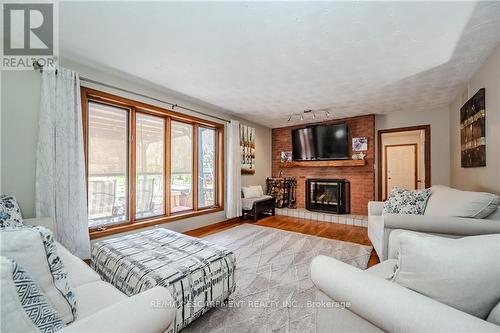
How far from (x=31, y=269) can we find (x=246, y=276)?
71.0 inches

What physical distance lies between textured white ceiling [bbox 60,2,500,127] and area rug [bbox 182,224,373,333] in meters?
2.30

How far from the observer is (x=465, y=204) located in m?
1.90

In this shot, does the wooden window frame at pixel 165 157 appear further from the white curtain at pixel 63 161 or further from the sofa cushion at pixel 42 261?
the sofa cushion at pixel 42 261

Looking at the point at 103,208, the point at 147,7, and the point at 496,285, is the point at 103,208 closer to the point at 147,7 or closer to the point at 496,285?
the point at 147,7

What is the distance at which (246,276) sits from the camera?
7.28ft

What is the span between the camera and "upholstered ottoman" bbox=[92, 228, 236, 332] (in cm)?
137

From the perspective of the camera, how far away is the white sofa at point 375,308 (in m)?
0.62

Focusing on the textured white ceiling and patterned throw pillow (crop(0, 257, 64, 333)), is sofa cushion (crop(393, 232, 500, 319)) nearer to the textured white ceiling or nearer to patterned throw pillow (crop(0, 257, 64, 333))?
patterned throw pillow (crop(0, 257, 64, 333))

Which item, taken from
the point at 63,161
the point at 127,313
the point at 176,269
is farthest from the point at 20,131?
the point at 127,313

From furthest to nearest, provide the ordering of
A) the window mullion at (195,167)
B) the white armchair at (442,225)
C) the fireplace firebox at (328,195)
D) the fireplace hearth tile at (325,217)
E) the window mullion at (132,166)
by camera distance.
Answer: the fireplace firebox at (328,195)
the fireplace hearth tile at (325,217)
the window mullion at (195,167)
the window mullion at (132,166)
the white armchair at (442,225)

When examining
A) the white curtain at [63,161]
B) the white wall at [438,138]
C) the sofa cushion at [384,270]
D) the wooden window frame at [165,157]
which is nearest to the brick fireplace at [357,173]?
the white wall at [438,138]

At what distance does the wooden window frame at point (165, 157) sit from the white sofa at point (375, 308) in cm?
283

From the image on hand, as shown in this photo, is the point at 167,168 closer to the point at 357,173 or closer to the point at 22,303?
the point at 22,303

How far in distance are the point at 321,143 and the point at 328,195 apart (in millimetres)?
1261
